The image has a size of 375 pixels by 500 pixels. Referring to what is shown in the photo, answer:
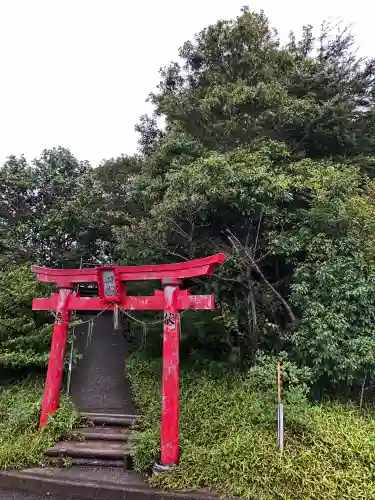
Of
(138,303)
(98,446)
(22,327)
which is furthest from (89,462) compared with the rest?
(22,327)

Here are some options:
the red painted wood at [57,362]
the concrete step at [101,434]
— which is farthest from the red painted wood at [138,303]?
the concrete step at [101,434]

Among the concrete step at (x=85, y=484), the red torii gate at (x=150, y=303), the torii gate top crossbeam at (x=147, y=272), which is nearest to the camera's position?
the concrete step at (x=85, y=484)

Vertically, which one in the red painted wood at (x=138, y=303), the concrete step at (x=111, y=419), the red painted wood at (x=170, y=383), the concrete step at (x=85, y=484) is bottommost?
the concrete step at (x=85, y=484)

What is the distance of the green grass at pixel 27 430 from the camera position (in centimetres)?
605

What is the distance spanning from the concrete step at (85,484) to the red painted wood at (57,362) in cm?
108

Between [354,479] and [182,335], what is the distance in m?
4.71

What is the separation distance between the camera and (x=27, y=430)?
265 inches

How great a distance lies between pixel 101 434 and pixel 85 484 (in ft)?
4.26

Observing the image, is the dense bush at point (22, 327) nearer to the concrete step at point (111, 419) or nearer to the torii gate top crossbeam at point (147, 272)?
the concrete step at point (111, 419)

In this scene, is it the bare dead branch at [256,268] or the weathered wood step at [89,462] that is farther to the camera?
the bare dead branch at [256,268]

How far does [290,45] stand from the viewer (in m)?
11.8

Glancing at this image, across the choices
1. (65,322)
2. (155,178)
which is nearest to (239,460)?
(65,322)

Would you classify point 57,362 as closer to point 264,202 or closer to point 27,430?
point 27,430

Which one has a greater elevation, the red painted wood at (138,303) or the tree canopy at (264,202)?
the tree canopy at (264,202)
